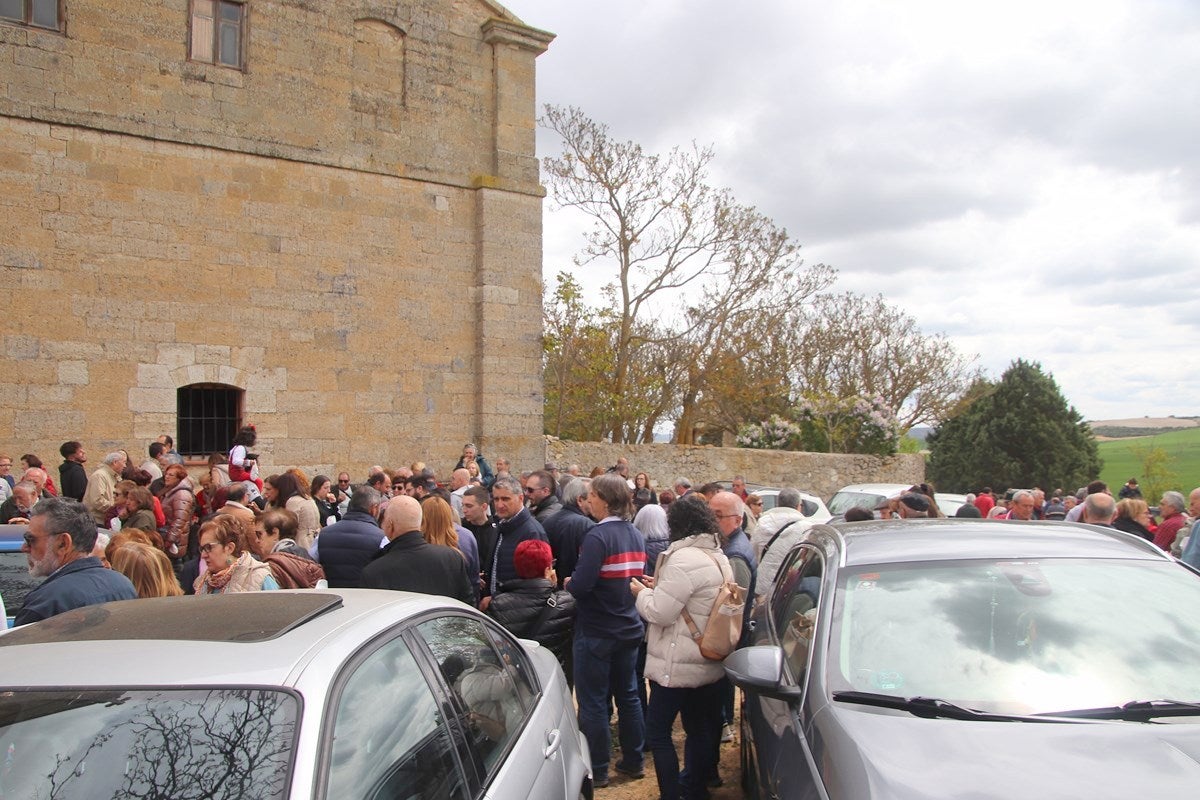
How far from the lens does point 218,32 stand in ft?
39.4

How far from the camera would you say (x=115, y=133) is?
36.8 feet

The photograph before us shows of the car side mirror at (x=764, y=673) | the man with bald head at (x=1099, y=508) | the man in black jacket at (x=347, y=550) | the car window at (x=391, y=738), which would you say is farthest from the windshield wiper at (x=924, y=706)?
the man with bald head at (x=1099, y=508)

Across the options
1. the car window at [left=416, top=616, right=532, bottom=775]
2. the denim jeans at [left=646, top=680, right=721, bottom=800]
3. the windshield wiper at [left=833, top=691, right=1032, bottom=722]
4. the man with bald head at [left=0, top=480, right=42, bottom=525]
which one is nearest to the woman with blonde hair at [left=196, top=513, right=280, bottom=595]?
the car window at [left=416, top=616, right=532, bottom=775]

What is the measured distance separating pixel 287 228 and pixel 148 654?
10828 millimetres

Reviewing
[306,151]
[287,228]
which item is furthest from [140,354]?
[306,151]

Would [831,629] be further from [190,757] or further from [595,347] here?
[595,347]

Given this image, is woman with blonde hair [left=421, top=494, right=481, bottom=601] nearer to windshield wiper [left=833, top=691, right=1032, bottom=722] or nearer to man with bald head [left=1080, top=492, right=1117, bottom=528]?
windshield wiper [left=833, top=691, right=1032, bottom=722]

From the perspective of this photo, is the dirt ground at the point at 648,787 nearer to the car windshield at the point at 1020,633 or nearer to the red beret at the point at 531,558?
the red beret at the point at 531,558

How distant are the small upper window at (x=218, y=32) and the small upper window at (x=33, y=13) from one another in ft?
5.00

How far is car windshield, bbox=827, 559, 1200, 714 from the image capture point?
304cm

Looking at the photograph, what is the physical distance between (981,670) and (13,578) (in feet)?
17.4

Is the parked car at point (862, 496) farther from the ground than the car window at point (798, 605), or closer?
closer

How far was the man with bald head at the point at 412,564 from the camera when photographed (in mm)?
5160

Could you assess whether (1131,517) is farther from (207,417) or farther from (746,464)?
(746,464)
